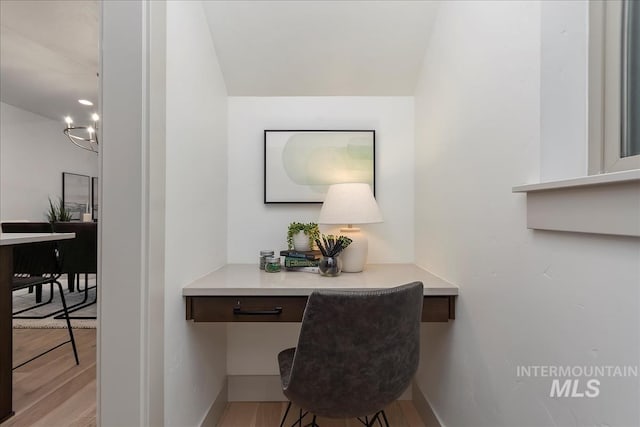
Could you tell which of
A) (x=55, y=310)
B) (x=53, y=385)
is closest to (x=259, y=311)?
(x=53, y=385)

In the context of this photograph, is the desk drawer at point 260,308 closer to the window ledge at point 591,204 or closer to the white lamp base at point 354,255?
the white lamp base at point 354,255

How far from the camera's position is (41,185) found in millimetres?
4684

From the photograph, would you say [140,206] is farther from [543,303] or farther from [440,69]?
[440,69]

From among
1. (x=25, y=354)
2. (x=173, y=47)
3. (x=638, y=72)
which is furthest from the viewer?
(x=25, y=354)

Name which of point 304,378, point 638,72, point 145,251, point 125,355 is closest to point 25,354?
point 125,355

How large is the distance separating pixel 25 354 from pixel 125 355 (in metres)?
2.18

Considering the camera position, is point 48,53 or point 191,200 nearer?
point 191,200

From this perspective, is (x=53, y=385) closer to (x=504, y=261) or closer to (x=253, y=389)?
(x=253, y=389)

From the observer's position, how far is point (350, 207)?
5.11 feet

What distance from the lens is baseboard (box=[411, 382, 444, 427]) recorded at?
1.47 m

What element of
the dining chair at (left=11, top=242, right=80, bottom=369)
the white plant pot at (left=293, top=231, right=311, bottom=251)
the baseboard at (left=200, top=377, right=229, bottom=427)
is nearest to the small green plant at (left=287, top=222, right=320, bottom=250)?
the white plant pot at (left=293, top=231, right=311, bottom=251)

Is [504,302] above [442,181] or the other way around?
the other way around

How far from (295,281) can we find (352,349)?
1.64 ft

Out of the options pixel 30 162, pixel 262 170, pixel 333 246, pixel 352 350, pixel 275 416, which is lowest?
pixel 275 416
